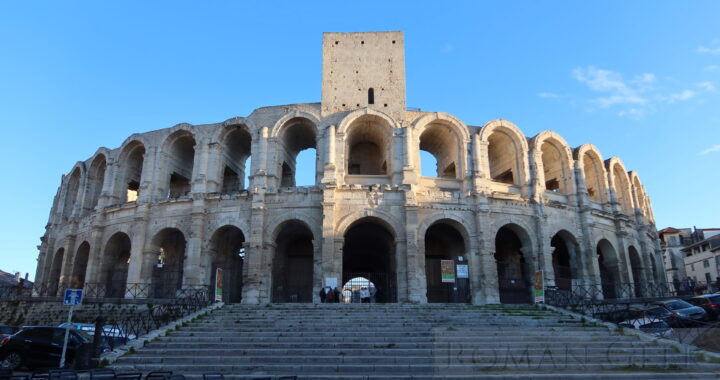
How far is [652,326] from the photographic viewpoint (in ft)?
50.2

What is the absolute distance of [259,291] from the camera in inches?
880

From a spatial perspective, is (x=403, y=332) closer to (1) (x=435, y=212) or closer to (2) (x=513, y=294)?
(1) (x=435, y=212)

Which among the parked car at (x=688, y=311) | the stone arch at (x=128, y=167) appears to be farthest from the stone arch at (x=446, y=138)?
the stone arch at (x=128, y=167)

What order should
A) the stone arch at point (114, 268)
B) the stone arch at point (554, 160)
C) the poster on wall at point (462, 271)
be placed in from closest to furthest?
the poster on wall at point (462, 271) < the stone arch at point (554, 160) < the stone arch at point (114, 268)

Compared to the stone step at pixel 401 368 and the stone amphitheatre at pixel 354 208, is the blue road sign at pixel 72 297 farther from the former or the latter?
the stone amphitheatre at pixel 354 208

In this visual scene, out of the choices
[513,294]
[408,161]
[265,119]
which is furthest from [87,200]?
[513,294]

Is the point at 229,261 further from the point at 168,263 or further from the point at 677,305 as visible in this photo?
the point at 677,305

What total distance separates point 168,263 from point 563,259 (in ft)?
79.6

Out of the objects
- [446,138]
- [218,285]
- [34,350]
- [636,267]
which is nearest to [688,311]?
[636,267]

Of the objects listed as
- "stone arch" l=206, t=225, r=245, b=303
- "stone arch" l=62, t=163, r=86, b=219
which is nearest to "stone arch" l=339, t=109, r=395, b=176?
"stone arch" l=206, t=225, r=245, b=303

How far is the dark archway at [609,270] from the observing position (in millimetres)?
26688

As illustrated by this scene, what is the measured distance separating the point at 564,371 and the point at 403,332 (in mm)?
4671

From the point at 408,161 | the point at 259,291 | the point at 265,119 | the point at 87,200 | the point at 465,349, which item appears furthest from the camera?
the point at 87,200

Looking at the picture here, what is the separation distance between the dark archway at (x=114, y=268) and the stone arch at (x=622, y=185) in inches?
1192
